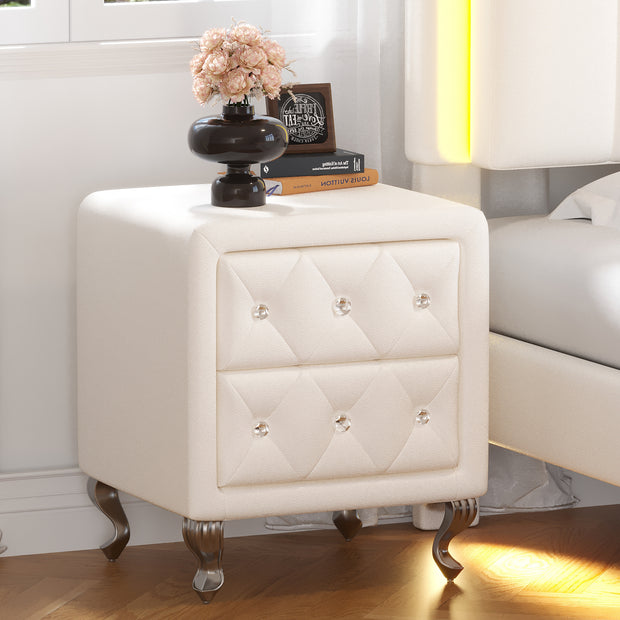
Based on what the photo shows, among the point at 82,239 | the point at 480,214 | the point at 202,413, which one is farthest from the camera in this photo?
the point at 82,239

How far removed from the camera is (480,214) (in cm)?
191

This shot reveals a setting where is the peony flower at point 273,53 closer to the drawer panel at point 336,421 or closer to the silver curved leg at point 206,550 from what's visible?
the drawer panel at point 336,421

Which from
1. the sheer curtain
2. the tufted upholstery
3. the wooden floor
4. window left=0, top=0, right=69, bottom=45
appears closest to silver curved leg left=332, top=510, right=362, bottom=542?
the wooden floor

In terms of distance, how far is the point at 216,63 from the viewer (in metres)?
1.84

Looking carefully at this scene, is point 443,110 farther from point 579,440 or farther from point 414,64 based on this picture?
point 579,440

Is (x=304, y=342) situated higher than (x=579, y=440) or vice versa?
(x=304, y=342)

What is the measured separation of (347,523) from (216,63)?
0.95 metres

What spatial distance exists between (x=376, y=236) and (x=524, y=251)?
15.1 inches

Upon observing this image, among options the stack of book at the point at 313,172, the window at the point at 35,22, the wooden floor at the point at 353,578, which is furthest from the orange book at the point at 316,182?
the wooden floor at the point at 353,578

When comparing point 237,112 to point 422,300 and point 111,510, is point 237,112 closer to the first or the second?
point 422,300

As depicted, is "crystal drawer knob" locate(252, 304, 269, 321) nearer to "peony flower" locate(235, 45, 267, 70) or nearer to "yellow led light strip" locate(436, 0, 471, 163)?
"peony flower" locate(235, 45, 267, 70)

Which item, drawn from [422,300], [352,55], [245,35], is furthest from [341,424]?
[352,55]

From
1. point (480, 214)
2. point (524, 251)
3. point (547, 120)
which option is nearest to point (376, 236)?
point (480, 214)

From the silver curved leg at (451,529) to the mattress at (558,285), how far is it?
321mm
